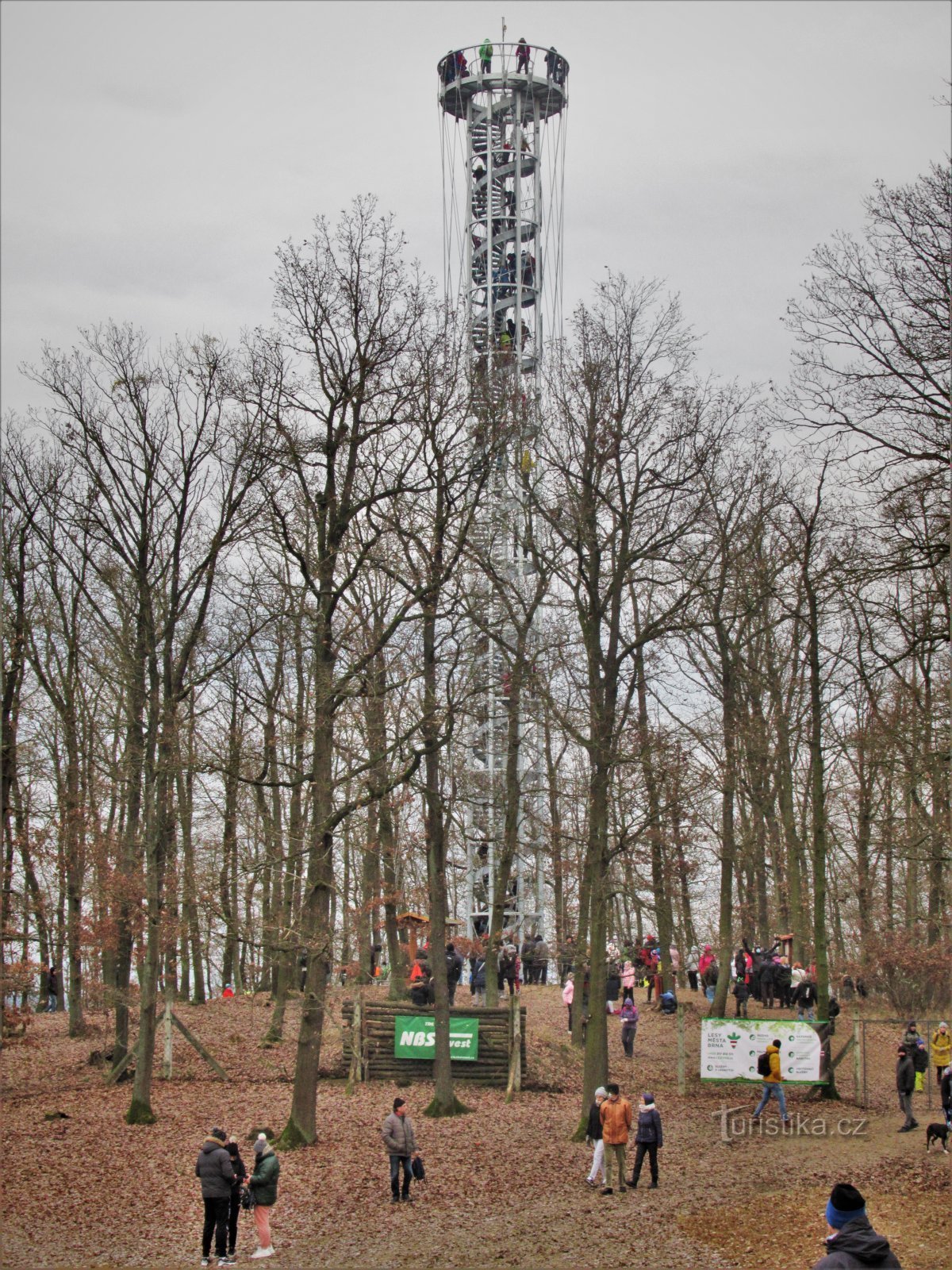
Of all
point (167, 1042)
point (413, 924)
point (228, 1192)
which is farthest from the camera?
point (413, 924)

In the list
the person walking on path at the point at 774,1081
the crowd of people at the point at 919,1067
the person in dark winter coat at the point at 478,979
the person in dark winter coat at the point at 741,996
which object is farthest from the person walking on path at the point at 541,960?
the person walking on path at the point at 774,1081

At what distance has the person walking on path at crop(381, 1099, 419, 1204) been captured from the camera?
17.5 meters

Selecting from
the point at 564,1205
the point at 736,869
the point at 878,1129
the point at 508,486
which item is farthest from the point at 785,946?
the point at 564,1205

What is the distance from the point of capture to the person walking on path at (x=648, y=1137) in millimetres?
18188

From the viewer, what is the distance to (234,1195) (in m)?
15.3

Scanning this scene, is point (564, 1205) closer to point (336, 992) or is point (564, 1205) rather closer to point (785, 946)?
point (336, 992)

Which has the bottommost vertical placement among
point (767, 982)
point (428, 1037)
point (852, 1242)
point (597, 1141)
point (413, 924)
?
point (597, 1141)

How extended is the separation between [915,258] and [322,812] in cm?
1232

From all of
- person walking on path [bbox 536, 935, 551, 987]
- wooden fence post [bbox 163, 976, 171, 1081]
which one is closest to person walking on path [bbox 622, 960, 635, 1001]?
person walking on path [bbox 536, 935, 551, 987]

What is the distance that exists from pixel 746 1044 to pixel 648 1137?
6151 mm

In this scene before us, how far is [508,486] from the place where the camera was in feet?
82.3

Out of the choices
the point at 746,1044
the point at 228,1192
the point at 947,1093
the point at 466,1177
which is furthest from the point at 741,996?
the point at 228,1192

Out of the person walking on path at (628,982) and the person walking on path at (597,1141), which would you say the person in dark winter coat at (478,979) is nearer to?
the person walking on path at (628,982)

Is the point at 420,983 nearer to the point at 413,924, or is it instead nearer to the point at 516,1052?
the point at 516,1052
